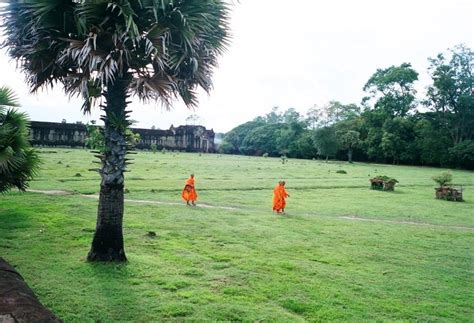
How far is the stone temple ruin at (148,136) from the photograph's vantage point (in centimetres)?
6159

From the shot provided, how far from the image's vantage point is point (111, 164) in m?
7.82

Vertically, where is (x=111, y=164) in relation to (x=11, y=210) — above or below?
above

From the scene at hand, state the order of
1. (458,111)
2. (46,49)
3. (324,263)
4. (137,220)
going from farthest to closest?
1. (458,111)
2. (137,220)
3. (324,263)
4. (46,49)

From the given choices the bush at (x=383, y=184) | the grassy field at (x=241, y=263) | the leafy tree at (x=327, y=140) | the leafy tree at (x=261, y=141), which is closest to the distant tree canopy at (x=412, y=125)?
the leafy tree at (x=327, y=140)

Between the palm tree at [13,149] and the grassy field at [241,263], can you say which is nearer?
the grassy field at [241,263]

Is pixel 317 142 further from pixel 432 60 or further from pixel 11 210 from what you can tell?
pixel 11 210

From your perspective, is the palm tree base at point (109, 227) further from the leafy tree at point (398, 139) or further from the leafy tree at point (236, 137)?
the leafy tree at point (236, 137)

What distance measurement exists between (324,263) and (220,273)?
233 cm

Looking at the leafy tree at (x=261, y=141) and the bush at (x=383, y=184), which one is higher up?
the leafy tree at (x=261, y=141)

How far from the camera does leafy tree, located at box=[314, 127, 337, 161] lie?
218 feet

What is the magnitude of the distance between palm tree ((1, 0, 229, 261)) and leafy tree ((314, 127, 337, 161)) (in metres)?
59.7

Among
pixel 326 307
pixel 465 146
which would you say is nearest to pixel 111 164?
pixel 326 307

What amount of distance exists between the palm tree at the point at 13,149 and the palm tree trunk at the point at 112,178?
3.90 metres

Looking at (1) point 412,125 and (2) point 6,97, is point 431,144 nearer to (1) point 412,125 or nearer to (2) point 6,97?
(1) point 412,125
